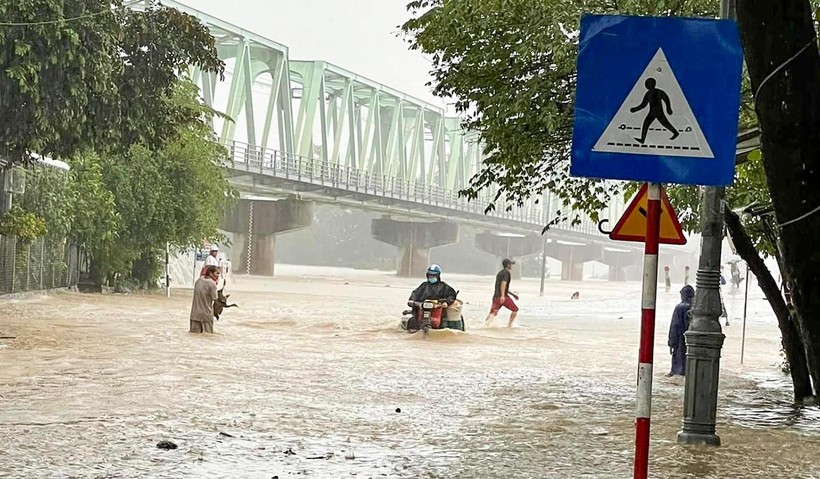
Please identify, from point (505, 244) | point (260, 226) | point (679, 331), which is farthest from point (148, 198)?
point (505, 244)

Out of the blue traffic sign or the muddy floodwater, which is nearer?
the blue traffic sign

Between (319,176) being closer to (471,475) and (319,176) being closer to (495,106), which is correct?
(495,106)

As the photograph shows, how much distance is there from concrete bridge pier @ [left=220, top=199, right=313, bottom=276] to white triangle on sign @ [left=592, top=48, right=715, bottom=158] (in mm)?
50846

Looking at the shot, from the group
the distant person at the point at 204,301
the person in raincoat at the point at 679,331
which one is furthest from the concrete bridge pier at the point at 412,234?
the person in raincoat at the point at 679,331

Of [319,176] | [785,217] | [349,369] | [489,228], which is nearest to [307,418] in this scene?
[349,369]

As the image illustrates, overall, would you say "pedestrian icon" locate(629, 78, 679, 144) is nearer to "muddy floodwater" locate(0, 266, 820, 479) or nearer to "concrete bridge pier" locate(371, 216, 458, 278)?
"muddy floodwater" locate(0, 266, 820, 479)

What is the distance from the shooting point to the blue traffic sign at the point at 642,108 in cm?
466

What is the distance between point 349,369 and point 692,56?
11.4 metres

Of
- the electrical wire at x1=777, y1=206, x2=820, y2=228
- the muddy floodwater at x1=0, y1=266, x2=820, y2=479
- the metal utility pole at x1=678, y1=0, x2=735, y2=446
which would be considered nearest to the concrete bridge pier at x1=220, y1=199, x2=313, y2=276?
the muddy floodwater at x1=0, y1=266, x2=820, y2=479

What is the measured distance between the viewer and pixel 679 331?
51.2 feet

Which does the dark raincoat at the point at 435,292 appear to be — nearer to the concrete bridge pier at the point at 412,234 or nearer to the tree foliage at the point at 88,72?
the tree foliage at the point at 88,72

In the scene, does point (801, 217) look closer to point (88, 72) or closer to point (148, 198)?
point (88, 72)

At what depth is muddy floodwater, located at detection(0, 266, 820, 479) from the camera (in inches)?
324

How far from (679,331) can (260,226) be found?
142 ft
